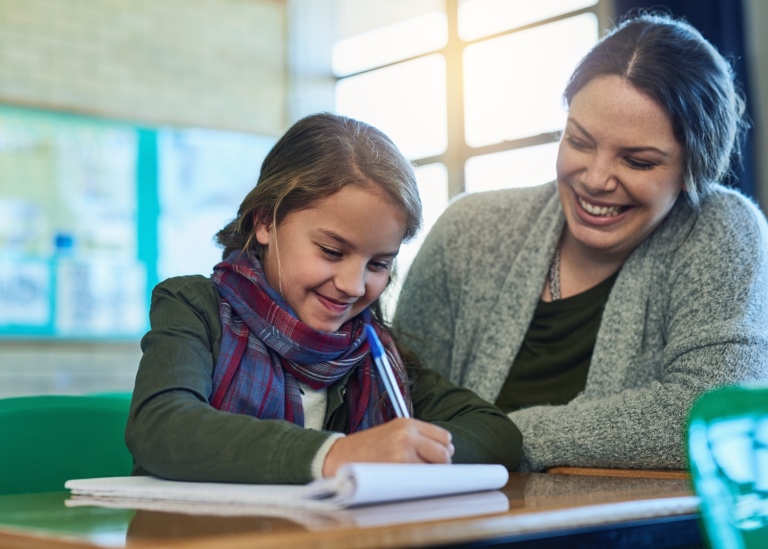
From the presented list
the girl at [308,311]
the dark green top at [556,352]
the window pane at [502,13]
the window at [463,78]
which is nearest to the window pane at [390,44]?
the window at [463,78]

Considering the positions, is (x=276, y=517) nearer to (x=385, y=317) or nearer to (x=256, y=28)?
(x=385, y=317)

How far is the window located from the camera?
16.7ft

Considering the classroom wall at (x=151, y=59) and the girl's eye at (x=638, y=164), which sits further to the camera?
the classroom wall at (x=151, y=59)

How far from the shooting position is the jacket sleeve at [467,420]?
45.0 inches

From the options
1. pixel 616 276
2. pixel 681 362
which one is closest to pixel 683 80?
pixel 616 276

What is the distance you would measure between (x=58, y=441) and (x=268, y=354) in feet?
1.13

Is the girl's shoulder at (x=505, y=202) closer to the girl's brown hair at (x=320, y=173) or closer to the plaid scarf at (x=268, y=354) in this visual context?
the girl's brown hair at (x=320, y=173)

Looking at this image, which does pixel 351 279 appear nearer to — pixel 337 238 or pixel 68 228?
pixel 337 238

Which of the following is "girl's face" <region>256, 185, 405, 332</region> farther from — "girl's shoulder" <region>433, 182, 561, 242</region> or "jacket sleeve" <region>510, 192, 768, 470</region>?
"girl's shoulder" <region>433, 182, 561, 242</region>

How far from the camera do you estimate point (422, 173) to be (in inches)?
225

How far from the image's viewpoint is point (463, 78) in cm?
561

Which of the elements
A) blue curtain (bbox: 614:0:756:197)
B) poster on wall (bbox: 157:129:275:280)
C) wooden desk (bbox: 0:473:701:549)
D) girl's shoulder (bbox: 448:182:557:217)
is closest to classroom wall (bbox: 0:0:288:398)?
poster on wall (bbox: 157:129:275:280)

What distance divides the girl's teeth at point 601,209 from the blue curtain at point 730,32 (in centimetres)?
229

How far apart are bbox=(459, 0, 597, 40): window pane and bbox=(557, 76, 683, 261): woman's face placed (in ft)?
11.9
